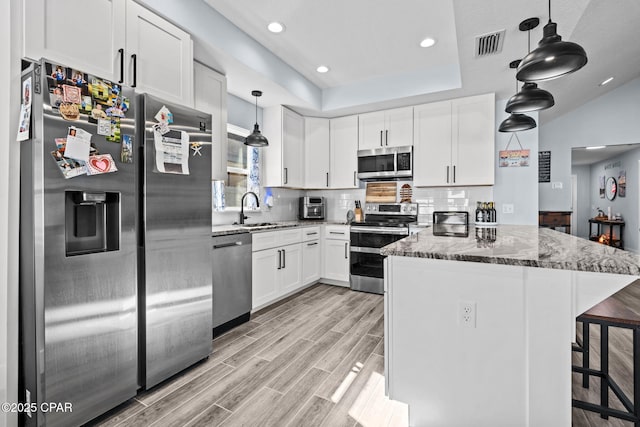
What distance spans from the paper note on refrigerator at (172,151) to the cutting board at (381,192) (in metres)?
2.93

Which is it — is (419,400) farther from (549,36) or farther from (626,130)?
(626,130)

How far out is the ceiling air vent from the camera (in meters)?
2.38

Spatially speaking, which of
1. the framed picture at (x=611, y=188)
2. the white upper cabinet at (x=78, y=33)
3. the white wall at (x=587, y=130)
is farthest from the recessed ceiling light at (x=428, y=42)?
the framed picture at (x=611, y=188)

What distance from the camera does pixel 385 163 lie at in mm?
4160

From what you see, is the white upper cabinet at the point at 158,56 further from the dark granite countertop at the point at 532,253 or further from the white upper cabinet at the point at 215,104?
the dark granite countertop at the point at 532,253

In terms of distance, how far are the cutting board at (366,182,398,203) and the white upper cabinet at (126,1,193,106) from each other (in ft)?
9.09

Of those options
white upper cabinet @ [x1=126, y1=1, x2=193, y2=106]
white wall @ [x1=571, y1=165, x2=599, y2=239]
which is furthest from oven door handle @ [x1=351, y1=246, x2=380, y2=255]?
white wall @ [x1=571, y1=165, x2=599, y2=239]

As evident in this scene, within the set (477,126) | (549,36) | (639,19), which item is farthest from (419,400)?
(639,19)

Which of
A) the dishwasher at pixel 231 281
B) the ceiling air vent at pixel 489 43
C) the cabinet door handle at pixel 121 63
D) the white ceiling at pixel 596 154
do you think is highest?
the ceiling air vent at pixel 489 43

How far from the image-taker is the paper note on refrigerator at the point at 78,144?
146cm

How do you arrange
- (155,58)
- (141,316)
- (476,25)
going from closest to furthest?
(141,316) < (155,58) < (476,25)

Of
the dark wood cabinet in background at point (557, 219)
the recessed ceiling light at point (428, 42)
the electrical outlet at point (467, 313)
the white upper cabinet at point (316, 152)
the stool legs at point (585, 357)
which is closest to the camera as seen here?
the electrical outlet at point (467, 313)

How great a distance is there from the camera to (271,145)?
407 cm

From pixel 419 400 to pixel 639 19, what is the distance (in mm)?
3548
